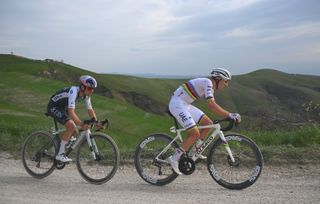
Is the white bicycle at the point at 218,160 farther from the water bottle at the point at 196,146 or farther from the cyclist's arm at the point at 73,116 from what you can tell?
the cyclist's arm at the point at 73,116

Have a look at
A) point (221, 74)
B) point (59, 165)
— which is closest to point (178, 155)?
point (221, 74)

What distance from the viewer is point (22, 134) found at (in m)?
14.3

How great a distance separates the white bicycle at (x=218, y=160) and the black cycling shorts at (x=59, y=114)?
70.9 inches

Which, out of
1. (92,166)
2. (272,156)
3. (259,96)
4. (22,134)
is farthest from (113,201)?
(259,96)

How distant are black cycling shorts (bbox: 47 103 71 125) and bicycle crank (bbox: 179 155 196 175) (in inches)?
108

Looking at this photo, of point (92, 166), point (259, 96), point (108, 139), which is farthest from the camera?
point (259, 96)

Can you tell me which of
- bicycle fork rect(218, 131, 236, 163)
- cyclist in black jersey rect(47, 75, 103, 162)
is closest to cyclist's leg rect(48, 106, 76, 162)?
cyclist in black jersey rect(47, 75, 103, 162)

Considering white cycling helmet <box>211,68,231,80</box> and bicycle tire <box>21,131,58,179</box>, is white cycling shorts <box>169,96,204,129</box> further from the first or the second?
bicycle tire <box>21,131,58,179</box>

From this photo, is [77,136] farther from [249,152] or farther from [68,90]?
[249,152]

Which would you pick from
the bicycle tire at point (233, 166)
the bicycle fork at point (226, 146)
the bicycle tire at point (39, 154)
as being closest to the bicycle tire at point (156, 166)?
the bicycle tire at point (233, 166)

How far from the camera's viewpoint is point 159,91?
11038 centimetres

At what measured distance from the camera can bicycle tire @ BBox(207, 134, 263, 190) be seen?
7.99m

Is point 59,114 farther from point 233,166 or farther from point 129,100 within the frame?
point 129,100

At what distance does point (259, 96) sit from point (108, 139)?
14244 cm
